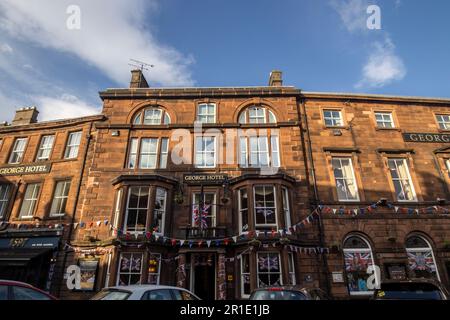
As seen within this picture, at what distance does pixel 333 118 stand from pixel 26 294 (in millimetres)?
17469

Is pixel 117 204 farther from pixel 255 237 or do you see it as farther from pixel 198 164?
pixel 255 237

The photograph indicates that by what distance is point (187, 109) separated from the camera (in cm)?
1798

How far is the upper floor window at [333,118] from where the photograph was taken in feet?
58.6

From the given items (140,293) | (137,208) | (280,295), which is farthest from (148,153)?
(280,295)

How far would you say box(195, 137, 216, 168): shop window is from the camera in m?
16.4

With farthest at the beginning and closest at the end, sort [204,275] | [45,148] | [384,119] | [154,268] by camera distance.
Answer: [45,148] → [384,119] → [204,275] → [154,268]

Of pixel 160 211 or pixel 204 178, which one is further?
pixel 204 178

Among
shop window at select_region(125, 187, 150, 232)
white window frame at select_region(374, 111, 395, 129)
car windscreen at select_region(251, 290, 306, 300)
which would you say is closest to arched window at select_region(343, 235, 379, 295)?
white window frame at select_region(374, 111, 395, 129)

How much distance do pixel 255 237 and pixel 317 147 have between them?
23.0 feet

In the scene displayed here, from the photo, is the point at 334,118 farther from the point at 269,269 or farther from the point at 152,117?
the point at 152,117

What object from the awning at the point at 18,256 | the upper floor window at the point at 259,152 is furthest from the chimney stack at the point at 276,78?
the awning at the point at 18,256

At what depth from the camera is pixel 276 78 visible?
1953cm

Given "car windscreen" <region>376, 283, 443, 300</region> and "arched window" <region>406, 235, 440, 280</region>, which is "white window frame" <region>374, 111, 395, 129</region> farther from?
"car windscreen" <region>376, 283, 443, 300</region>

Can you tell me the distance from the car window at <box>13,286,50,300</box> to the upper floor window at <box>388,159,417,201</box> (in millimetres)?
16981
